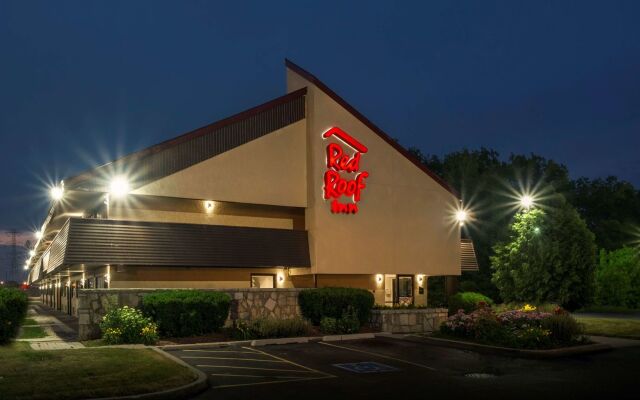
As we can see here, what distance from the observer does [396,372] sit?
579 inches

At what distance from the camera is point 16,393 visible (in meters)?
10.5

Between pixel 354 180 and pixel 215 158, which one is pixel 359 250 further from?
pixel 215 158

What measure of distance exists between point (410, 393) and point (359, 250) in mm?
17482

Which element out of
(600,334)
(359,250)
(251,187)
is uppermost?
(251,187)

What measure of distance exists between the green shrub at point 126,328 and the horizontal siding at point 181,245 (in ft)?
14.6

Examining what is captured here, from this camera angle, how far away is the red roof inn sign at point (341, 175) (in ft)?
94.4

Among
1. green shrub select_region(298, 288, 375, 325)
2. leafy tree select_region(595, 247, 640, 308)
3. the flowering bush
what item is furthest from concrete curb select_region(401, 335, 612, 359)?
leafy tree select_region(595, 247, 640, 308)

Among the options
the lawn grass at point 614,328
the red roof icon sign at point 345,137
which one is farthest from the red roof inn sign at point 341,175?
the lawn grass at point 614,328

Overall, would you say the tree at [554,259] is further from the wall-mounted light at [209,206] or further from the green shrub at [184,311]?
the green shrub at [184,311]

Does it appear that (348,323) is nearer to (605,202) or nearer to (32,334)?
(32,334)

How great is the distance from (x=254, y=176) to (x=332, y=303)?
7177 millimetres

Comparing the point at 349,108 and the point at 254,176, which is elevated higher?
the point at 349,108

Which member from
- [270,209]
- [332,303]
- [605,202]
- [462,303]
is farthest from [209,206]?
[605,202]

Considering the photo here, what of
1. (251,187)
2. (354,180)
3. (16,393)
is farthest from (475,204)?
(16,393)
